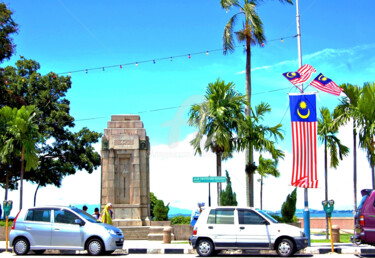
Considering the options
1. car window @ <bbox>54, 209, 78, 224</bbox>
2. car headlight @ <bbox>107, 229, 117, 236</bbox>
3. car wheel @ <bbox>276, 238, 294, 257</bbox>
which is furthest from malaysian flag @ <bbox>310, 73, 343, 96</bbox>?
car window @ <bbox>54, 209, 78, 224</bbox>

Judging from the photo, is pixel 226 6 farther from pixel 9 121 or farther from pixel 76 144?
pixel 76 144

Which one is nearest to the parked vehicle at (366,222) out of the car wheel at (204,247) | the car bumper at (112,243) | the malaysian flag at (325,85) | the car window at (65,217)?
the car wheel at (204,247)

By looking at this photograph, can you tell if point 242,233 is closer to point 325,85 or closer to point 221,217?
point 221,217

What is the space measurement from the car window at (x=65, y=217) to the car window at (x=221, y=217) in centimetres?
476

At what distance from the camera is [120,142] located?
25.2 metres

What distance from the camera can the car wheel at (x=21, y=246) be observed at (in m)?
16.3

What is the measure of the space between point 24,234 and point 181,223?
9.65 metres

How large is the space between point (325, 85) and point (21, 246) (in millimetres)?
13182

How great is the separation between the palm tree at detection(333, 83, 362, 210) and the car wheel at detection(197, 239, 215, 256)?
472 inches

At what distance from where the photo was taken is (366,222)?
14.6 meters

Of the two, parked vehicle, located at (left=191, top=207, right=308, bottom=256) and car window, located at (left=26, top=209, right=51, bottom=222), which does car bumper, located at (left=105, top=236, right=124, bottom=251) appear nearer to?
car window, located at (left=26, top=209, right=51, bottom=222)

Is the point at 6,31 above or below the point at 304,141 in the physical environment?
above

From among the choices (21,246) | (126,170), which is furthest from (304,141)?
(21,246)

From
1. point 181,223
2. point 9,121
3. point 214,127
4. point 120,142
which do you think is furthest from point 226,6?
point 9,121
